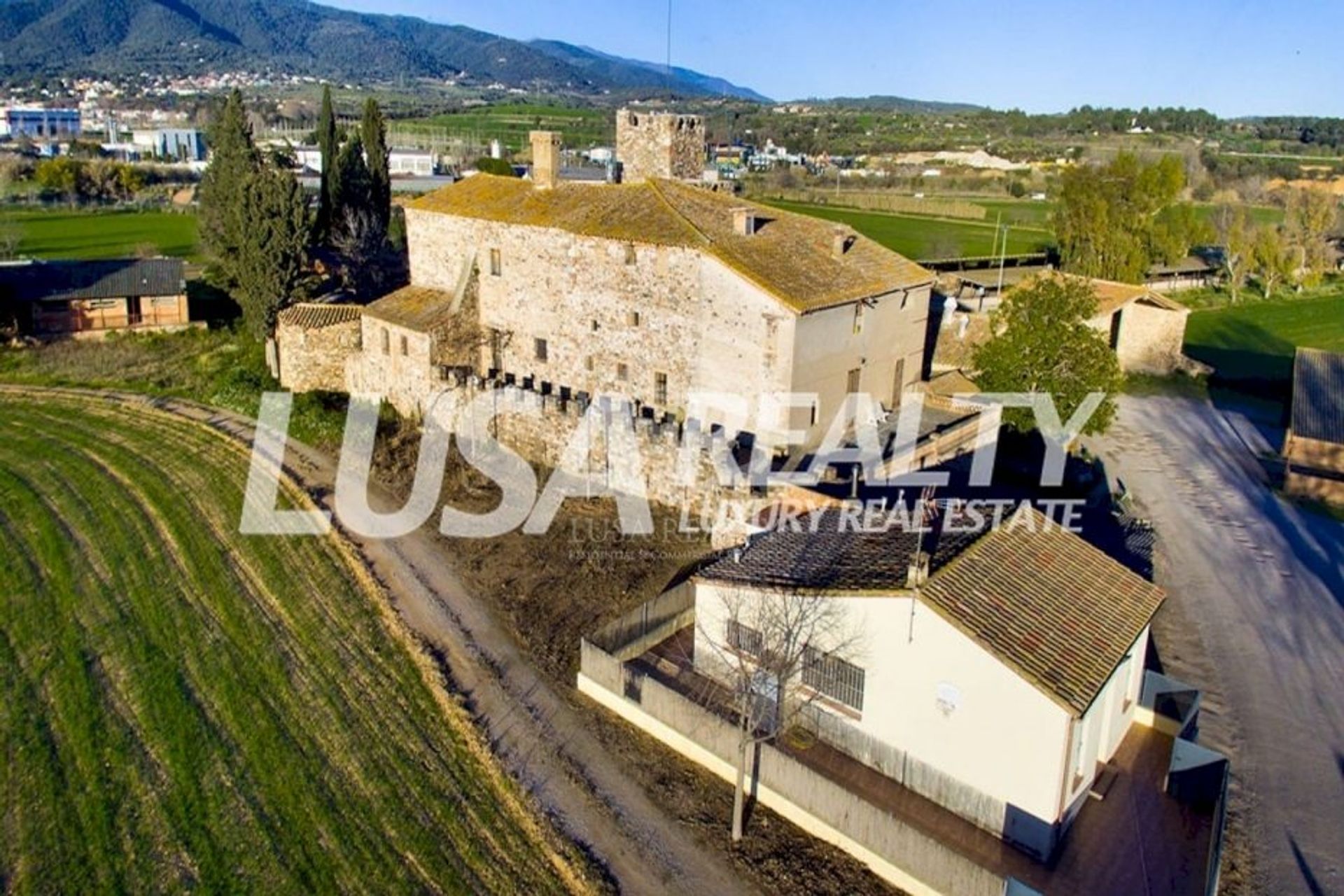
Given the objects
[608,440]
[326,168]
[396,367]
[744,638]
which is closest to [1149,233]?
[608,440]

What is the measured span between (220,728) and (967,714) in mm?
10695

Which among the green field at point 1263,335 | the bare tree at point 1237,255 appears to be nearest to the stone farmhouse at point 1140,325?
the green field at point 1263,335

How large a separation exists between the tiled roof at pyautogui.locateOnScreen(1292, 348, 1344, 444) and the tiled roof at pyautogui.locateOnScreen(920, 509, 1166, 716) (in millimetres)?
16010

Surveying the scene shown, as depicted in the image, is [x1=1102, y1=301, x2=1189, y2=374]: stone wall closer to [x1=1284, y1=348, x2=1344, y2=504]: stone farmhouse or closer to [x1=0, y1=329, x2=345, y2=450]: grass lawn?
[x1=1284, y1=348, x2=1344, y2=504]: stone farmhouse

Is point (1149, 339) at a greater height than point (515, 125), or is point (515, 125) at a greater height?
point (515, 125)

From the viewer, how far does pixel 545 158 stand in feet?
94.8

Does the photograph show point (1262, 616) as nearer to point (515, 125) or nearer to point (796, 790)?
point (796, 790)

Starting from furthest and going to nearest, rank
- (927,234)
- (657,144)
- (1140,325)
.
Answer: (927,234) → (1140,325) → (657,144)

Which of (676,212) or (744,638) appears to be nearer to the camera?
(744,638)

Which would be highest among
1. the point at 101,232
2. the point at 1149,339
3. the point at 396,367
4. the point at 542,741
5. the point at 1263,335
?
the point at 101,232

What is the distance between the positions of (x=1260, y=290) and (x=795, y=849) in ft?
184

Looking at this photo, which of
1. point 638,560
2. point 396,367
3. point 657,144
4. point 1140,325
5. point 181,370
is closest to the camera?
point 638,560

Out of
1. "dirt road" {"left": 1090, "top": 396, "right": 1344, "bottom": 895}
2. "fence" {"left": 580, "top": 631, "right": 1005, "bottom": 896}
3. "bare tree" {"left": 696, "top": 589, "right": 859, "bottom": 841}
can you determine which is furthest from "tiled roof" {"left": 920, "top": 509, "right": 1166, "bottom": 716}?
"dirt road" {"left": 1090, "top": 396, "right": 1344, "bottom": 895}

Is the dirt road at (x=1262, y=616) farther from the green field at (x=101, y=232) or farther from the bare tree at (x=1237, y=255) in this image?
the green field at (x=101, y=232)
